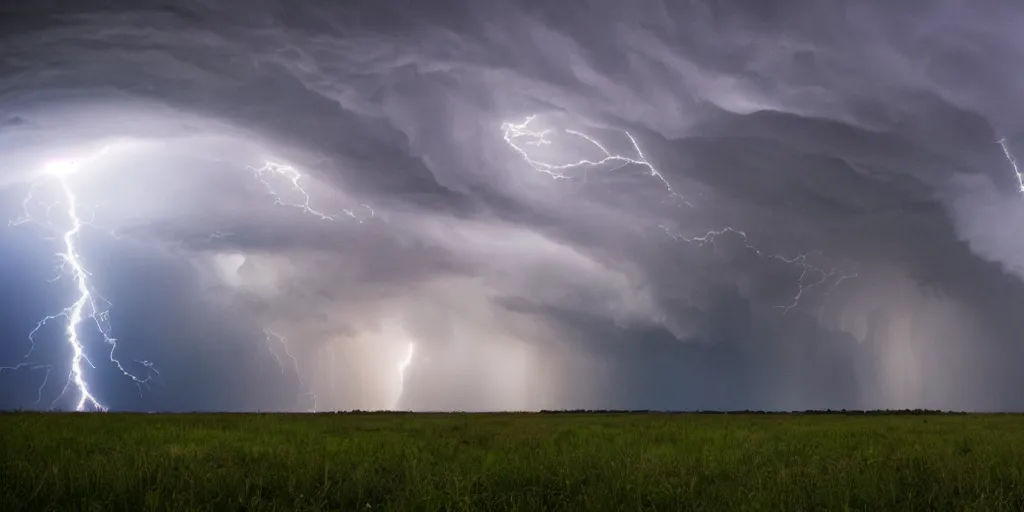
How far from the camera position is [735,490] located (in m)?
6.38

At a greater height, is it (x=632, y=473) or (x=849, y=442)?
(x=849, y=442)

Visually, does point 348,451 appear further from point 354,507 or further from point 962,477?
point 962,477

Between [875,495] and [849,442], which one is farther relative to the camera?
[849,442]

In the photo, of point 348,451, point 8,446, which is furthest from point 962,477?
point 8,446

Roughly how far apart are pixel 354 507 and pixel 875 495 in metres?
4.92

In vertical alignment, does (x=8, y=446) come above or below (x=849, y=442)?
below

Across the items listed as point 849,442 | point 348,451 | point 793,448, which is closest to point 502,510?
point 348,451

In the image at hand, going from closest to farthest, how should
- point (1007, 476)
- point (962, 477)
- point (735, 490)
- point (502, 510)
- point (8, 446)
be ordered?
point (502, 510), point (735, 490), point (962, 477), point (1007, 476), point (8, 446)

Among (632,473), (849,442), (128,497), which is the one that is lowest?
(128,497)

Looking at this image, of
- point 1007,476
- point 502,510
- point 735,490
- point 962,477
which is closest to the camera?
point 502,510

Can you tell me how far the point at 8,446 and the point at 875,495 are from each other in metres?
11.3

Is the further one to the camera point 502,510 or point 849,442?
point 849,442

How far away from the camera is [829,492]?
6.12 meters

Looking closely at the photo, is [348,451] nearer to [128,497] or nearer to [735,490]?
[128,497]
